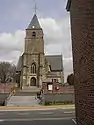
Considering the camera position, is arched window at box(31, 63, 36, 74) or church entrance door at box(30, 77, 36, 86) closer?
church entrance door at box(30, 77, 36, 86)

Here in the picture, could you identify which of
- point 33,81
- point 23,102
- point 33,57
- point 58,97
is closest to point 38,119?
point 58,97

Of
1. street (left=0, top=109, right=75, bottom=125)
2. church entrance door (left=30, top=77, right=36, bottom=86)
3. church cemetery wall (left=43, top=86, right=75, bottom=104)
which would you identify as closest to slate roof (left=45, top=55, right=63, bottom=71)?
church entrance door (left=30, top=77, right=36, bottom=86)

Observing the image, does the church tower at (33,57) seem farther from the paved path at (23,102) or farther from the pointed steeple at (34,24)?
the paved path at (23,102)

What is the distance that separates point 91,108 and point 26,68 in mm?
65786

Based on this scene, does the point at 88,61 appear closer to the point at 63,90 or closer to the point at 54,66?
the point at 63,90

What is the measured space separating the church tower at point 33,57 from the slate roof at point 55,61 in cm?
934

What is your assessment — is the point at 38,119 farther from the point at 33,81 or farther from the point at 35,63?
the point at 35,63

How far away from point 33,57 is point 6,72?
2072 cm

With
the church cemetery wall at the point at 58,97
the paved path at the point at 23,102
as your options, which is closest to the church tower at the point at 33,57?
the paved path at the point at 23,102

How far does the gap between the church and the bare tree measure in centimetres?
1027

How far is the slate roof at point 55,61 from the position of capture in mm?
80925

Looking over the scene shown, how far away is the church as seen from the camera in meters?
71.4

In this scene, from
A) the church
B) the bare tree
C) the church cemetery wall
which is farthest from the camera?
the bare tree

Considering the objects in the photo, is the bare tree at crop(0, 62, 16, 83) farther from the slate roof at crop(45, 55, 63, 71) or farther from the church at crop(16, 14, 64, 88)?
the slate roof at crop(45, 55, 63, 71)
